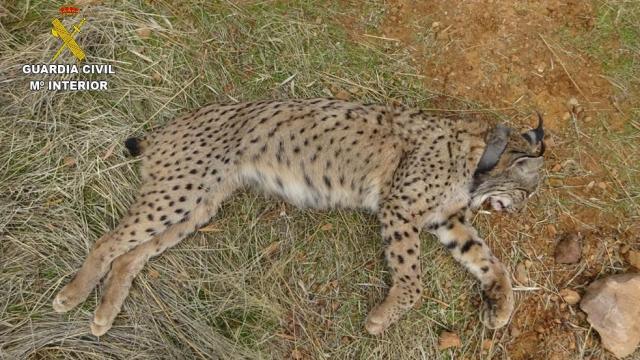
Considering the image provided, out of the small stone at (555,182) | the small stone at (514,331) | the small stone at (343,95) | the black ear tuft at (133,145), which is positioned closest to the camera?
the small stone at (514,331)

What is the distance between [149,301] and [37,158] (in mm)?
1339

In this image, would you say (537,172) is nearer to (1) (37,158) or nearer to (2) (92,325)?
(2) (92,325)

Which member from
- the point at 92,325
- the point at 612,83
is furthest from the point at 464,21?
the point at 92,325

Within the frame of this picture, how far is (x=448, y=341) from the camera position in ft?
13.0

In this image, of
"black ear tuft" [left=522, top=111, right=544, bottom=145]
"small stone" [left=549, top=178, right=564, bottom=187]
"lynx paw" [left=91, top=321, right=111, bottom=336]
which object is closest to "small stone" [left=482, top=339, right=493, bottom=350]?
"small stone" [left=549, top=178, right=564, bottom=187]

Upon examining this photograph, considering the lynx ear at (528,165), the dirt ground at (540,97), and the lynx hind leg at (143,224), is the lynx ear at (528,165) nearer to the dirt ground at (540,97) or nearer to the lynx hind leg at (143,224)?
the dirt ground at (540,97)

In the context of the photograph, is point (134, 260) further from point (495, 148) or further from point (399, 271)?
point (495, 148)

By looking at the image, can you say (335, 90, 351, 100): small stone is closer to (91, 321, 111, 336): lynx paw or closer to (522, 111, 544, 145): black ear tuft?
(522, 111, 544, 145): black ear tuft

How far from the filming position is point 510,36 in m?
4.63

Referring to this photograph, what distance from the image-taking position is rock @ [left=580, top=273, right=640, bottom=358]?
3.79 metres

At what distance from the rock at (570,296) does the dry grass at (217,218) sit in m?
0.08

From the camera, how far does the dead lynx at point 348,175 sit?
393 centimetres

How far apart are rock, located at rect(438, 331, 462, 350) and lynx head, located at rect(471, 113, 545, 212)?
952mm

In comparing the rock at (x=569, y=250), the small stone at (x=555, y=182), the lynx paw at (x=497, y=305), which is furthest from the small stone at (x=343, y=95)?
the rock at (x=569, y=250)
